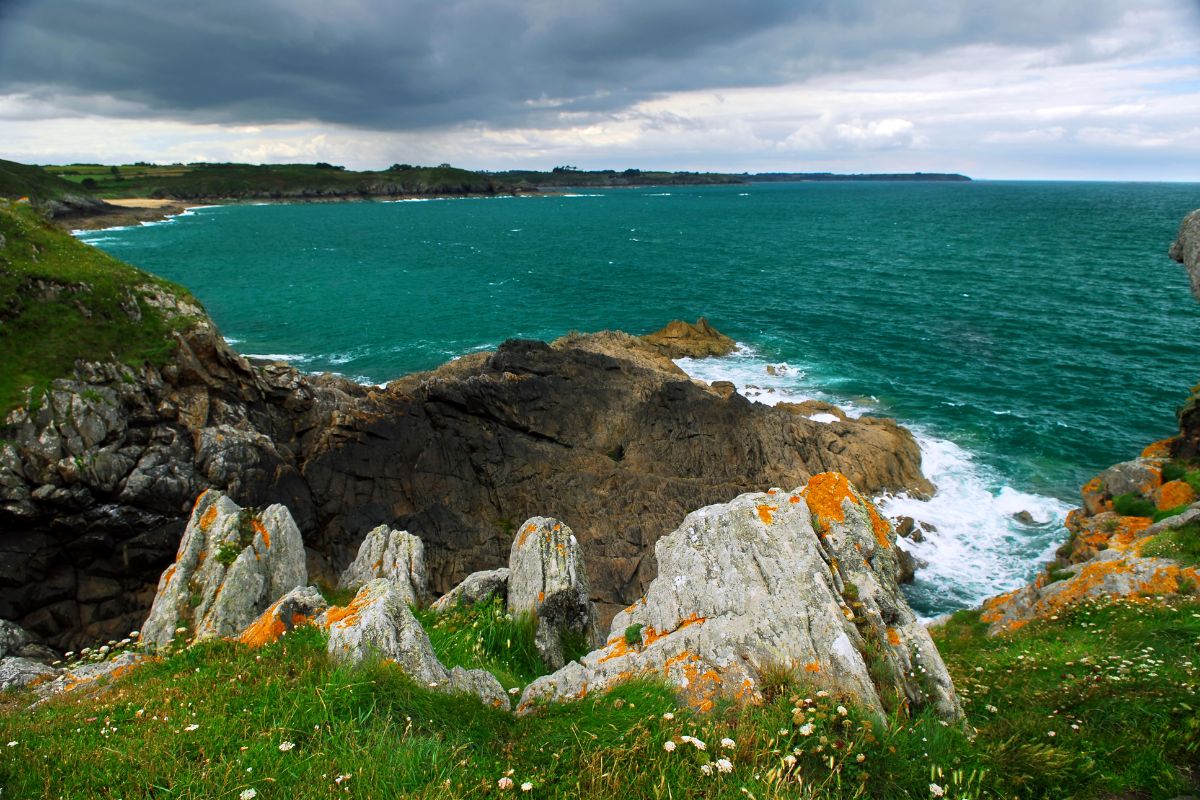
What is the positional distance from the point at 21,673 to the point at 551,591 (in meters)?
9.34

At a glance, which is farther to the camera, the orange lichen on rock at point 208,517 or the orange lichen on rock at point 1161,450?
the orange lichen on rock at point 1161,450

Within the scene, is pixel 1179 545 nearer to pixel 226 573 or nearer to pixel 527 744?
pixel 527 744

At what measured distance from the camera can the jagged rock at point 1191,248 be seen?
54.6ft

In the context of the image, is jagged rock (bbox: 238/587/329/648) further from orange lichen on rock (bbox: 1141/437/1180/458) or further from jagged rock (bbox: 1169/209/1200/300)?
orange lichen on rock (bbox: 1141/437/1180/458)

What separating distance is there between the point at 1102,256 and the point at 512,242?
101482 millimetres

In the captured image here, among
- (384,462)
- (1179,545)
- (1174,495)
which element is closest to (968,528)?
(1174,495)

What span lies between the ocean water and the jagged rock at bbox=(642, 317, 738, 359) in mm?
1496

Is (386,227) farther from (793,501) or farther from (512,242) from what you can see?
(793,501)

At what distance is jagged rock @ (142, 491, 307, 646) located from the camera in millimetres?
12234

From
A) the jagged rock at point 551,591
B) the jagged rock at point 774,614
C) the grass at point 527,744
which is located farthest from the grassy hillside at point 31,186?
the jagged rock at point 774,614

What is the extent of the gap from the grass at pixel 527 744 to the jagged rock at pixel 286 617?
0.51m

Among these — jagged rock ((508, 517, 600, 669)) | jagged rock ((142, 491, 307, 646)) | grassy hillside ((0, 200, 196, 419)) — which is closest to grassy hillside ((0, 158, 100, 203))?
grassy hillside ((0, 200, 196, 419))

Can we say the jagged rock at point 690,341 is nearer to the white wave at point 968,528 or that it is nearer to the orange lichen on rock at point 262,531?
the white wave at point 968,528

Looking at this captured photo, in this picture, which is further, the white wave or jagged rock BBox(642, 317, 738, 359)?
jagged rock BBox(642, 317, 738, 359)
